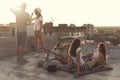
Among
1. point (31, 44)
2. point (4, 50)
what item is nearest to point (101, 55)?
point (4, 50)

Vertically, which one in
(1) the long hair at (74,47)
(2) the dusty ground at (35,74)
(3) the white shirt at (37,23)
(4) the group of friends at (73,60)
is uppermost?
(3) the white shirt at (37,23)

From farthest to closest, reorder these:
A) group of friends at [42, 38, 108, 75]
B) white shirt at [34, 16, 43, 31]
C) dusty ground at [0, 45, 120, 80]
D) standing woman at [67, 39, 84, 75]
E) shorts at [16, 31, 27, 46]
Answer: white shirt at [34, 16, 43, 31] < shorts at [16, 31, 27, 46] < group of friends at [42, 38, 108, 75] < standing woman at [67, 39, 84, 75] < dusty ground at [0, 45, 120, 80]

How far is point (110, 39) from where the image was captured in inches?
1553

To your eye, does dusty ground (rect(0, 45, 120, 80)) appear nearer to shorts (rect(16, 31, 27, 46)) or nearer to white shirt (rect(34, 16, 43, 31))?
shorts (rect(16, 31, 27, 46))

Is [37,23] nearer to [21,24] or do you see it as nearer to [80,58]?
[21,24]

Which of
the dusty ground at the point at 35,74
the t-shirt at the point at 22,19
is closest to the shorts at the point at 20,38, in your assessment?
the t-shirt at the point at 22,19

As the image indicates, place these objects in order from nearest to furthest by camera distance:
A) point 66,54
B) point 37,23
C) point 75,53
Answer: point 75,53
point 66,54
point 37,23

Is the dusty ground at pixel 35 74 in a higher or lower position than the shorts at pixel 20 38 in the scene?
lower

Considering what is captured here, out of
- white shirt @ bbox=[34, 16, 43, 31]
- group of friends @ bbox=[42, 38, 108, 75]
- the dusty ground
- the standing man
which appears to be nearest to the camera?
the dusty ground

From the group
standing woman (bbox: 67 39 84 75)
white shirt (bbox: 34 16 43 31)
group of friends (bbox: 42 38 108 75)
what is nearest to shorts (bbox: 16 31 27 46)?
white shirt (bbox: 34 16 43 31)

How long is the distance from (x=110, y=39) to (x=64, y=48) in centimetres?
2949

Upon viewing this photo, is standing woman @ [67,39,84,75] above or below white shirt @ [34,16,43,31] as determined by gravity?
below

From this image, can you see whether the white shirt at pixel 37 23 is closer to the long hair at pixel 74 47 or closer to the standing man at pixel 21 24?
the standing man at pixel 21 24

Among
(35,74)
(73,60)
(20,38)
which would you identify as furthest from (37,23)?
(35,74)
